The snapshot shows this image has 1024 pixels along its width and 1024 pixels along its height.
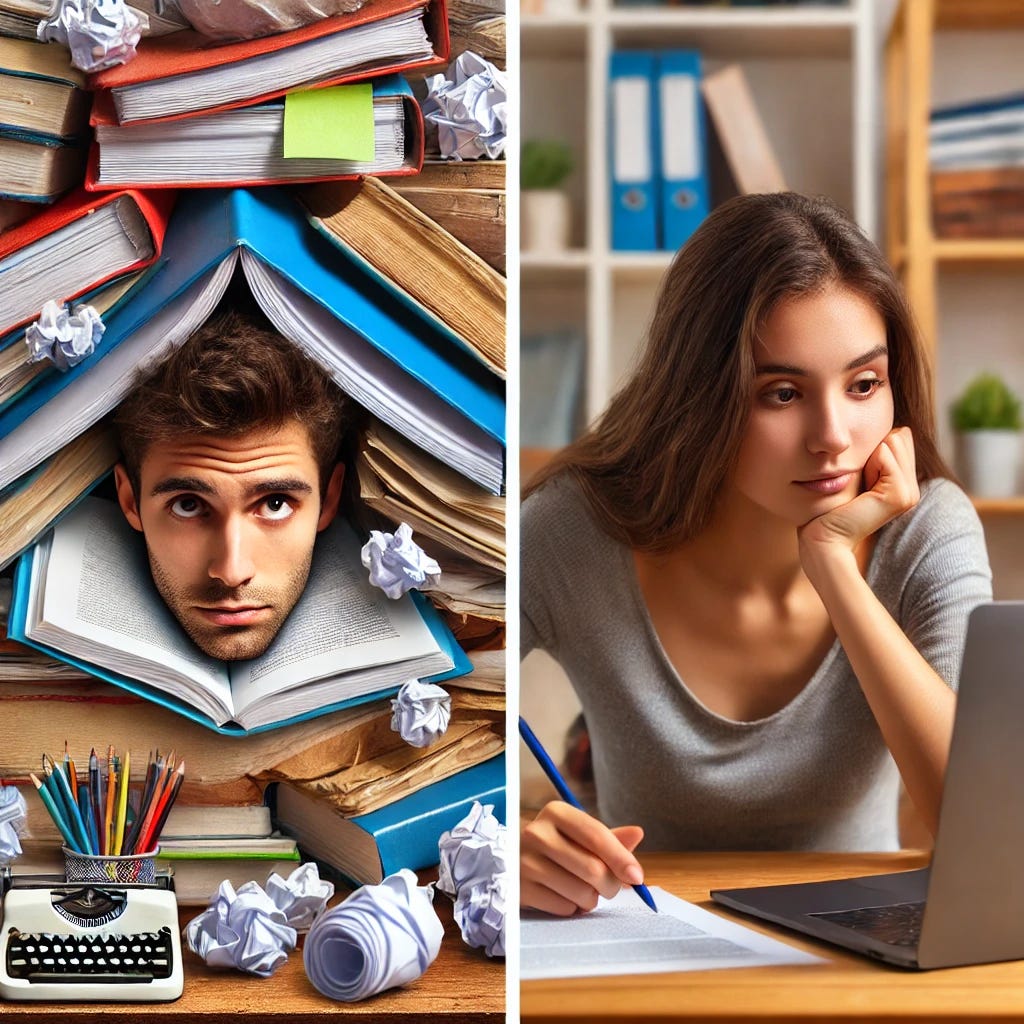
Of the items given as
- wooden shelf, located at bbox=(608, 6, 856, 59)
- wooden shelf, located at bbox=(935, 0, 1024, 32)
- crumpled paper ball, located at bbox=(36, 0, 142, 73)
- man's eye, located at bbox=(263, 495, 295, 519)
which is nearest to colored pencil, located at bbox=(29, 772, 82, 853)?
man's eye, located at bbox=(263, 495, 295, 519)

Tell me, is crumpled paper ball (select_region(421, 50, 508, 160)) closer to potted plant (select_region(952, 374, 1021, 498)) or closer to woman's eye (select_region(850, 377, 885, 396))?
woman's eye (select_region(850, 377, 885, 396))

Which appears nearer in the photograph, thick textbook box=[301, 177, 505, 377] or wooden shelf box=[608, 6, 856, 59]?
thick textbook box=[301, 177, 505, 377]

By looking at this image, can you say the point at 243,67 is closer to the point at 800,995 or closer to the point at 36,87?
the point at 36,87

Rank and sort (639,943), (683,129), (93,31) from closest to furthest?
(93,31)
(639,943)
(683,129)

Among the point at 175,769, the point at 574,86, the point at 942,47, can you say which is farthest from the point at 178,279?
the point at 942,47

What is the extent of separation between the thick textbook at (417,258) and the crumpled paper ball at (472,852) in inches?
12.5

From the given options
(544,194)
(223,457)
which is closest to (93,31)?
(223,457)

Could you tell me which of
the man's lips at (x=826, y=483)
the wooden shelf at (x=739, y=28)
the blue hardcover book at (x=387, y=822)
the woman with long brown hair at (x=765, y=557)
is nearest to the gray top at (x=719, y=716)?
the woman with long brown hair at (x=765, y=557)

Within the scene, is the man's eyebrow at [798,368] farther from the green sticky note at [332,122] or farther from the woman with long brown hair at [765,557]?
the green sticky note at [332,122]

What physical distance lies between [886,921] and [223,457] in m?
0.62

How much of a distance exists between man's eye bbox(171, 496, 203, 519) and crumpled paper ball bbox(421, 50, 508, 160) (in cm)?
30

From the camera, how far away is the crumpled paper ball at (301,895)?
31.1 inches

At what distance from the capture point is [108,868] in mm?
789

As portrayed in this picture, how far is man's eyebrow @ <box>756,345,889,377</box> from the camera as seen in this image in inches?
45.1
